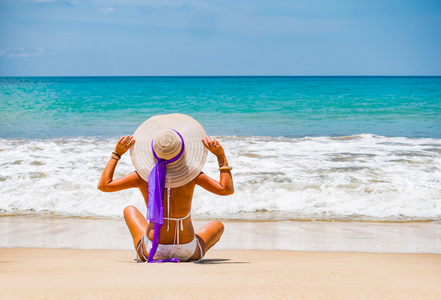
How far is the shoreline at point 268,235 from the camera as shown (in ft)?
14.6

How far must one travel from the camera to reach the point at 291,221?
5.32m

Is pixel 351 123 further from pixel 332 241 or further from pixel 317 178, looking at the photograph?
pixel 332 241

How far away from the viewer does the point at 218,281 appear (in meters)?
2.44

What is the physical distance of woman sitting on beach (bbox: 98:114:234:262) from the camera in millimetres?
2984

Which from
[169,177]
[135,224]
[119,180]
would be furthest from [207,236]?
[119,180]

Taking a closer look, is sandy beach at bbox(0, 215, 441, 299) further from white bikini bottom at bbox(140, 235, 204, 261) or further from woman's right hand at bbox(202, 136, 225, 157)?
woman's right hand at bbox(202, 136, 225, 157)

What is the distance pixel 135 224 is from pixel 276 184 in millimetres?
3619

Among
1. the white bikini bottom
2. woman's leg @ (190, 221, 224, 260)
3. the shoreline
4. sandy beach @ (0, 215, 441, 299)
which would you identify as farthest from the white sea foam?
the white bikini bottom

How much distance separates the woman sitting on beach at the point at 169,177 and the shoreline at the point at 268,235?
4.28ft

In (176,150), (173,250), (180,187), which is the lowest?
(173,250)

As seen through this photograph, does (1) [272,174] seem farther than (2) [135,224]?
Yes

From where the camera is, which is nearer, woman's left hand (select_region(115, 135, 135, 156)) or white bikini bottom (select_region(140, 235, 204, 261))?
woman's left hand (select_region(115, 135, 135, 156))

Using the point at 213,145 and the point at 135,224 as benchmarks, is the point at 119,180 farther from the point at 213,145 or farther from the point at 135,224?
the point at 213,145

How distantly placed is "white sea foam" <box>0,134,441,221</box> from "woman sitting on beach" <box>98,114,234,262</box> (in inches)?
94.5
